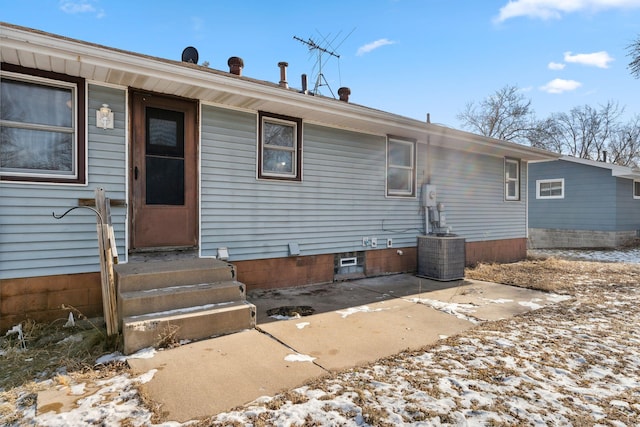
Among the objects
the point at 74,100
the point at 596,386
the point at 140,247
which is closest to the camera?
the point at 596,386

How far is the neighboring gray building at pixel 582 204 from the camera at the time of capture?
12.8 meters

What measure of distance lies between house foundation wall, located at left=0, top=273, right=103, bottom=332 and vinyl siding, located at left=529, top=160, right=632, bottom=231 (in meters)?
16.0

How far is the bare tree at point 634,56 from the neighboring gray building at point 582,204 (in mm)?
3797

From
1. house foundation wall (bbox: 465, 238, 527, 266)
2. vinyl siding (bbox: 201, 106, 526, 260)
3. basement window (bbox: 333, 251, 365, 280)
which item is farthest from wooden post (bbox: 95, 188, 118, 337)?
house foundation wall (bbox: 465, 238, 527, 266)

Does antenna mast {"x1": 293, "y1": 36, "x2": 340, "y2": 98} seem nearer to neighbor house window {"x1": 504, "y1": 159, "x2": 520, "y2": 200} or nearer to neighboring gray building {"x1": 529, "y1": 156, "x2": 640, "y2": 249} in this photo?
neighbor house window {"x1": 504, "y1": 159, "x2": 520, "y2": 200}

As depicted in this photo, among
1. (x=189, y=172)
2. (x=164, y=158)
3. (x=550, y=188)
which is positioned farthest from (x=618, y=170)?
(x=164, y=158)

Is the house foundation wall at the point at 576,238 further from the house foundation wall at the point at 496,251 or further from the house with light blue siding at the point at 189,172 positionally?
the house with light blue siding at the point at 189,172

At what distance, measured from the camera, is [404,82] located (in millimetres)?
12297

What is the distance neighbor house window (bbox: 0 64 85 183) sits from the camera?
11.8 feet

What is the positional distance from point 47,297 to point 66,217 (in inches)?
35.1

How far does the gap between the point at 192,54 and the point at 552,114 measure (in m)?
31.5

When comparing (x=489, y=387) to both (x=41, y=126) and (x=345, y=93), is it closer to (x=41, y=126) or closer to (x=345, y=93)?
(x=41, y=126)

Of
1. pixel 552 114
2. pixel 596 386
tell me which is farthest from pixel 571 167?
pixel 552 114

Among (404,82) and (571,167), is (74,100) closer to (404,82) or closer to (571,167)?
(404,82)
